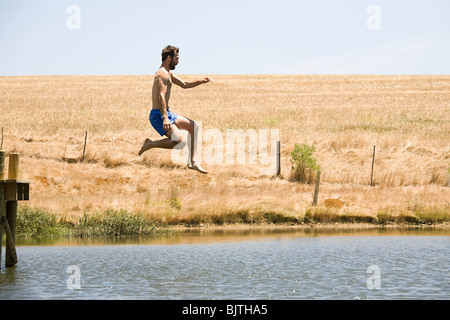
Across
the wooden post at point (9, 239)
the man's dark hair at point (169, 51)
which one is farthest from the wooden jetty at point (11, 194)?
the man's dark hair at point (169, 51)

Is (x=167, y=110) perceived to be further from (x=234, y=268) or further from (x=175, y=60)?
(x=234, y=268)

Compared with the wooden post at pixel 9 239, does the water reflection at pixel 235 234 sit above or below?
below

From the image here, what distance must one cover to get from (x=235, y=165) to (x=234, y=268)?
67.5 ft

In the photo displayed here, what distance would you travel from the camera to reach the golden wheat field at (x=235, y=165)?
28297mm

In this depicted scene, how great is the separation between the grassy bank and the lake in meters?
1.46

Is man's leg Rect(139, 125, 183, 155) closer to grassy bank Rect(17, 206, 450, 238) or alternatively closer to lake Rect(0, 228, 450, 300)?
lake Rect(0, 228, 450, 300)

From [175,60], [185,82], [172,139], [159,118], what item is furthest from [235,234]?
[175,60]

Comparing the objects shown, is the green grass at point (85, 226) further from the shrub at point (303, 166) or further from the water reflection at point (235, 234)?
the shrub at point (303, 166)

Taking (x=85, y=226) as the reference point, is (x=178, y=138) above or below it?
above

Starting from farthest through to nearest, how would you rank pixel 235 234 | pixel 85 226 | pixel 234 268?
pixel 85 226 → pixel 235 234 → pixel 234 268

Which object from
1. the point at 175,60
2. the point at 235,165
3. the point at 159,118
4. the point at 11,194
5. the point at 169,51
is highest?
the point at 169,51

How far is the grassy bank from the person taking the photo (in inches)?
944

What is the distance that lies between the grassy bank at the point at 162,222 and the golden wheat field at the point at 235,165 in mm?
216

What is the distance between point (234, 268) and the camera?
53.4ft
